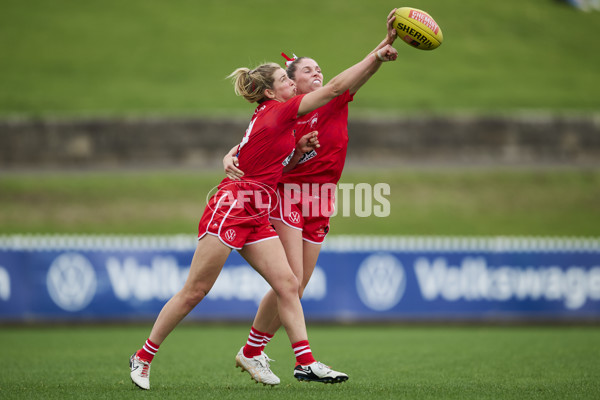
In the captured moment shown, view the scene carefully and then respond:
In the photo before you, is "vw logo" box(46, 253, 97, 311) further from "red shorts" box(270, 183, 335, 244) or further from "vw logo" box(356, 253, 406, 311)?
"red shorts" box(270, 183, 335, 244)

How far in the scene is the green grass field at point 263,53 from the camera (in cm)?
2581

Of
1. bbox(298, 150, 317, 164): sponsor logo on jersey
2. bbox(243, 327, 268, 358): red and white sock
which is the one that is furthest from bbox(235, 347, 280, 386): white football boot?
bbox(298, 150, 317, 164): sponsor logo on jersey

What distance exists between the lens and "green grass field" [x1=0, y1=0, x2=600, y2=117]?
25812mm

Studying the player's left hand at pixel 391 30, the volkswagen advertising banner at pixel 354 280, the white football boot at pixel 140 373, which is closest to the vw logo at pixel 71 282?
the volkswagen advertising banner at pixel 354 280

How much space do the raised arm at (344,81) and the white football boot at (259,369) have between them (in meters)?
2.07

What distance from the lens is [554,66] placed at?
2966 cm

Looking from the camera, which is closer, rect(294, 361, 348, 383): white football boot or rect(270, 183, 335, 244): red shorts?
rect(294, 361, 348, 383): white football boot

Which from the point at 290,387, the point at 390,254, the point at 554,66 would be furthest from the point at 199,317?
the point at 554,66

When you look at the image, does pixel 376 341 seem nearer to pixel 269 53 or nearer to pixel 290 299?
pixel 290 299

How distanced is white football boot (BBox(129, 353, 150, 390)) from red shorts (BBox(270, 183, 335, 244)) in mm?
1657

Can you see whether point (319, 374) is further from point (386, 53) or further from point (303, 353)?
point (386, 53)

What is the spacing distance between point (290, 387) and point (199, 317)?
7.69 m

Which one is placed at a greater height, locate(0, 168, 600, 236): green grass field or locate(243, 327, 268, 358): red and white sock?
locate(0, 168, 600, 236): green grass field

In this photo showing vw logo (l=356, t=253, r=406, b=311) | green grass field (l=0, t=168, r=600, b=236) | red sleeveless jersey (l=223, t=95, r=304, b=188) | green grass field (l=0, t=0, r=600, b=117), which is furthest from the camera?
green grass field (l=0, t=0, r=600, b=117)
